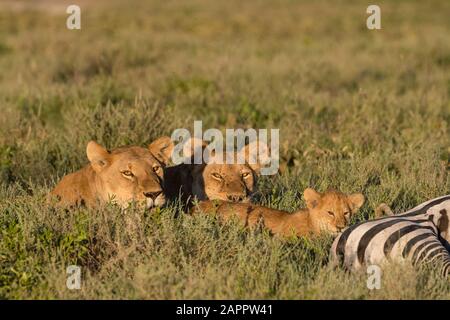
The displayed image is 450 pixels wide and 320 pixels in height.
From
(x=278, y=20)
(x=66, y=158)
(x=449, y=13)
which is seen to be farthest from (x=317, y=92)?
(x=449, y=13)

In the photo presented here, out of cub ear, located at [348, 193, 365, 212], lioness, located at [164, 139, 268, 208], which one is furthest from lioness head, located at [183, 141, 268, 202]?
cub ear, located at [348, 193, 365, 212]

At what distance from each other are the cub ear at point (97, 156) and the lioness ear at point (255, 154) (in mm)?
1438

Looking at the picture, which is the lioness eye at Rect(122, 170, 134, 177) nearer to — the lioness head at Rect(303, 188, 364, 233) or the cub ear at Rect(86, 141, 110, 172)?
the cub ear at Rect(86, 141, 110, 172)

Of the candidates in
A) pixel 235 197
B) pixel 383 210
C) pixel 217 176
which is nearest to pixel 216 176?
pixel 217 176

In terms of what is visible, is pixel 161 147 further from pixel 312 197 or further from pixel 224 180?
pixel 312 197

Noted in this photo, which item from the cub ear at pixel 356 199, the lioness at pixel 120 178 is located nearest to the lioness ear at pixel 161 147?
the lioness at pixel 120 178

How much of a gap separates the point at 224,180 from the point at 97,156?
113 cm

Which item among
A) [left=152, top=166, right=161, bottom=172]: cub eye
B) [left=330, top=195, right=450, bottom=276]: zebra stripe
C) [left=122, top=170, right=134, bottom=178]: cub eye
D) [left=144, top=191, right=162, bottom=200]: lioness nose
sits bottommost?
[left=330, top=195, right=450, bottom=276]: zebra stripe

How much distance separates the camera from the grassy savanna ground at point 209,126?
5.16 meters

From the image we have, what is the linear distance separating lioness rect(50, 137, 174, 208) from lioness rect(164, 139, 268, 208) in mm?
A: 476

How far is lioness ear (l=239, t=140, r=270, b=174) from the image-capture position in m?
7.16

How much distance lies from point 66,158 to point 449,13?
30.0 metres
